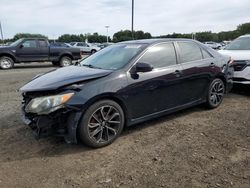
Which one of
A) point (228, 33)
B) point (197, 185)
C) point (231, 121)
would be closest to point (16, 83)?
point (231, 121)

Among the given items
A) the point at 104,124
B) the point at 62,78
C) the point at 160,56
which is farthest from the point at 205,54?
the point at 62,78

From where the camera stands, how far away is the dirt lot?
3289 mm

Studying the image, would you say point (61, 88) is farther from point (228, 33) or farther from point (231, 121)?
point (228, 33)

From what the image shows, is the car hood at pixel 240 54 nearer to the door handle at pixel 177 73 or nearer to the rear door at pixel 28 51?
the door handle at pixel 177 73

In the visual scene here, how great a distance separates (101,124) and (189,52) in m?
2.47

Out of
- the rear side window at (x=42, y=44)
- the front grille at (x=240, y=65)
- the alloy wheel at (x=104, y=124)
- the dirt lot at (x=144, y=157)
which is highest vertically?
the rear side window at (x=42, y=44)

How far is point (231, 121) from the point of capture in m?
5.21

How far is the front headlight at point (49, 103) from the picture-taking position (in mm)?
3809

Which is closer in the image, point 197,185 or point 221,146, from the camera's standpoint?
point 197,185

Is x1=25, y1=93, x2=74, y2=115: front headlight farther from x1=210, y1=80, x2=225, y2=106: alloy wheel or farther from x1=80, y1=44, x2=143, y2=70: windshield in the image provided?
x1=210, y1=80, x2=225, y2=106: alloy wheel

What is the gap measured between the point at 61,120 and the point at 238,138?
8.87 feet

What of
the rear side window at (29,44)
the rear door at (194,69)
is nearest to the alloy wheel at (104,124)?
the rear door at (194,69)

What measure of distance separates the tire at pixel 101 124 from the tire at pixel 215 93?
2.34 meters

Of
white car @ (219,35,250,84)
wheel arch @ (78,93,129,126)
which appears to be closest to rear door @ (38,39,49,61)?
white car @ (219,35,250,84)
